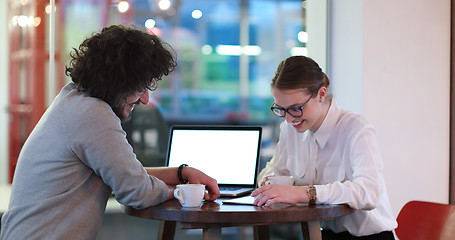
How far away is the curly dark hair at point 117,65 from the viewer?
186cm

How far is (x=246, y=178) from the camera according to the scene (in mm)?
2566

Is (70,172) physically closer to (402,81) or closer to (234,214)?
(234,214)

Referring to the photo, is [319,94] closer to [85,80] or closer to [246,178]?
[246,178]

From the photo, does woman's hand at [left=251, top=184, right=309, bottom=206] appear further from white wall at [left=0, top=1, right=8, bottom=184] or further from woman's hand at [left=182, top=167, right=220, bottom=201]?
white wall at [left=0, top=1, right=8, bottom=184]

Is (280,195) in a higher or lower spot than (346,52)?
lower

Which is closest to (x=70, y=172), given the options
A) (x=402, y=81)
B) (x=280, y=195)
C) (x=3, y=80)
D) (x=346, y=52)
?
(x=280, y=195)

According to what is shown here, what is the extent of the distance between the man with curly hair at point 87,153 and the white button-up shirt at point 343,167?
2.30 ft

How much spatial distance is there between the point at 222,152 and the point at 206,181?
1.62ft

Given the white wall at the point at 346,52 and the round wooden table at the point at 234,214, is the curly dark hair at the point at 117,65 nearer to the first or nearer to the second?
the round wooden table at the point at 234,214

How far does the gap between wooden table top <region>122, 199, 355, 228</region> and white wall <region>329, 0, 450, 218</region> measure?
164 centimetres

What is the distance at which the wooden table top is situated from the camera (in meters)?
1.82

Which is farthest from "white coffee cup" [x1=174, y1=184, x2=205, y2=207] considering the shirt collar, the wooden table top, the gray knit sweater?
the shirt collar

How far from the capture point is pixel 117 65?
1.85 meters

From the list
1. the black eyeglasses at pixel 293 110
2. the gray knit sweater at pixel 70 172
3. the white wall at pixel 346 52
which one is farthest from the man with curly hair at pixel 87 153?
the white wall at pixel 346 52
